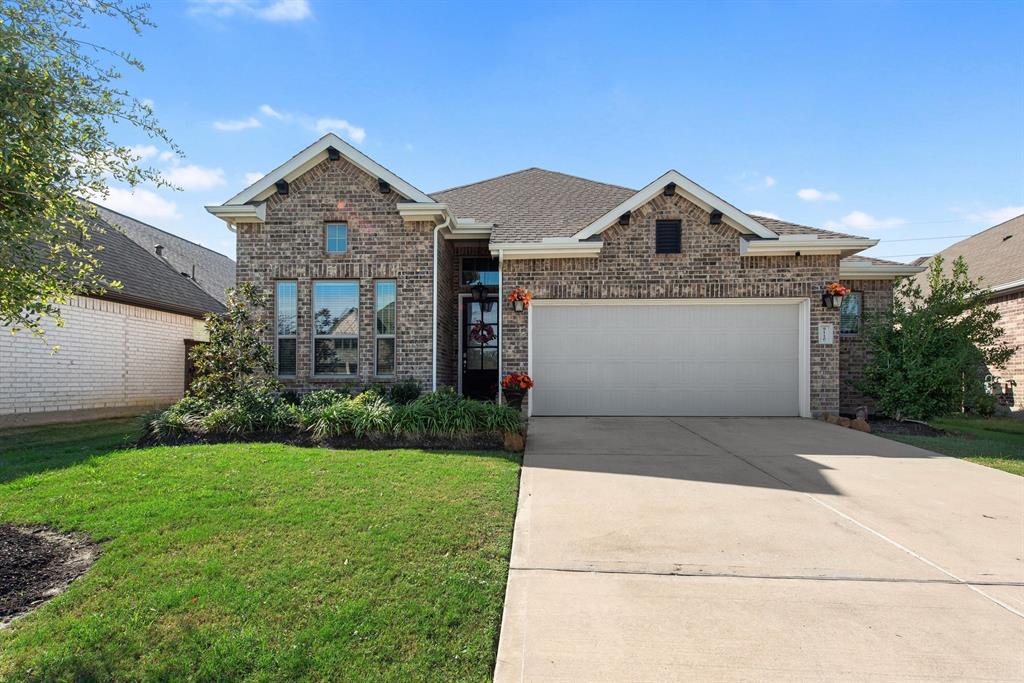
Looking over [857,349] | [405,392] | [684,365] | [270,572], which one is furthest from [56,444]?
[857,349]

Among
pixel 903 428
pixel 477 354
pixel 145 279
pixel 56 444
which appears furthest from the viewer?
pixel 145 279

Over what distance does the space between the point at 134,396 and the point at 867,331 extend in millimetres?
17658

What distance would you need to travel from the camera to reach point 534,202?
13625mm

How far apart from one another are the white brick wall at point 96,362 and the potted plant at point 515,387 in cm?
842

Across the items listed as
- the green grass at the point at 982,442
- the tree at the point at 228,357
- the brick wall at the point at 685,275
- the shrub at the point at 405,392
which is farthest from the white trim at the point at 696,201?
the tree at the point at 228,357

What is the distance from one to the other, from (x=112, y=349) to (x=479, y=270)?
30.9 ft

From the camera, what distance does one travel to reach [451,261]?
38.9 ft

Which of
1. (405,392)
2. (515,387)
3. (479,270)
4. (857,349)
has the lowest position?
(405,392)

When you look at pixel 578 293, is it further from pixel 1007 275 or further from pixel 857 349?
pixel 1007 275

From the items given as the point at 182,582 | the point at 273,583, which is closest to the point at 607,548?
the point at 273,583

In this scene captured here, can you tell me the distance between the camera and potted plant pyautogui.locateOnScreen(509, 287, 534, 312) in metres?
10.3

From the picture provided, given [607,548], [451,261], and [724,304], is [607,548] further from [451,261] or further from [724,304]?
[451,261]

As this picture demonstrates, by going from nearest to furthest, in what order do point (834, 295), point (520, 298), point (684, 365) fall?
point (834, 295) → point (520, 298) → point (684, 365)

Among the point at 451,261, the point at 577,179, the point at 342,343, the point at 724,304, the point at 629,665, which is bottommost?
the point at 629,665
